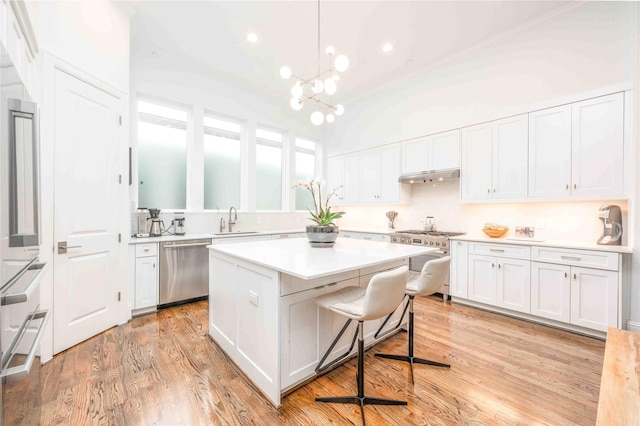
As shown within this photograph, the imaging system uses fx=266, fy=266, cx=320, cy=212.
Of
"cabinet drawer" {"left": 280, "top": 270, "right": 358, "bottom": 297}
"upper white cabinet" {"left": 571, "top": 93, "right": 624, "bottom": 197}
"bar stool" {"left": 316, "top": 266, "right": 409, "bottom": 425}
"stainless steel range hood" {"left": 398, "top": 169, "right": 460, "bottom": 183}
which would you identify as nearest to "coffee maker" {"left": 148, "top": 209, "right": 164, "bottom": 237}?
"cabinet drawer" {"left": 280, "top": 270, "right": 358, "bottom": 297}

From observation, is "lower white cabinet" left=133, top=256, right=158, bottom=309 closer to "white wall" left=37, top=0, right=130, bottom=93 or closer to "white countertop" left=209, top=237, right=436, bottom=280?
"white countertop" left=209, top=237, right=436, bottom=280

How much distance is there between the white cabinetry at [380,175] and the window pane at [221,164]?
2431 mm

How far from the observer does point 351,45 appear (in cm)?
370

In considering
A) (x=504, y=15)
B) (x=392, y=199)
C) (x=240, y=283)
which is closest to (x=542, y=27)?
(x=504, y=15)

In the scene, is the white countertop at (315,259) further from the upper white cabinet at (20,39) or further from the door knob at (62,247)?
the upper white cabinet at (20,39)

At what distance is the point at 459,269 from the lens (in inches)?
142

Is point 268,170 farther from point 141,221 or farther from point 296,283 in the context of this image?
point 296,283

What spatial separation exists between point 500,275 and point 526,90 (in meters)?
2.42

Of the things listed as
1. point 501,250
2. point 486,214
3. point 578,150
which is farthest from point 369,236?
point 578,150

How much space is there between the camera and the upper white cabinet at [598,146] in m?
2.69

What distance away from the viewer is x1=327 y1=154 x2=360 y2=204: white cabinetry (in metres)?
5.46

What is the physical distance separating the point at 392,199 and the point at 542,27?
2.92 m

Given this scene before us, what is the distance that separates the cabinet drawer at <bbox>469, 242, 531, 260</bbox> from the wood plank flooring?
2.75 feet

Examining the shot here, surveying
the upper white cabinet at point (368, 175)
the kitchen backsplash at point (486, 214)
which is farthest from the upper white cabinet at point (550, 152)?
the upper white cabinet at point (368, 175)
